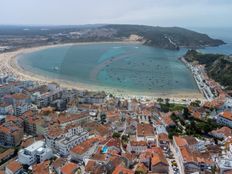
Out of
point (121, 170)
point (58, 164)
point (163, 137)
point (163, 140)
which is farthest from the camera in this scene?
point (163, 137)

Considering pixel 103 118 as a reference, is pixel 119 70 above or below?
below

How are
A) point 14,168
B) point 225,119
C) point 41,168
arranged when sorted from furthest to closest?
point 225,119, point 14,168, point 41,168

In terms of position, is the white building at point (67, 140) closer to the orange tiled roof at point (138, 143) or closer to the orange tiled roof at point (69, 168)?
the orange tiled roof at point (69, 168)

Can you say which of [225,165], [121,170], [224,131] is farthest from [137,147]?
[224,131]

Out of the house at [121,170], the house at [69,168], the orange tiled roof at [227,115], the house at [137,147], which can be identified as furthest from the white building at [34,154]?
the orange tiled roof at [227,115]

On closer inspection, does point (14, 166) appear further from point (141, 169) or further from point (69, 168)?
point (141, 169)

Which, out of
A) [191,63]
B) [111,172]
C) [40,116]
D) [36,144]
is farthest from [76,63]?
[111,172]

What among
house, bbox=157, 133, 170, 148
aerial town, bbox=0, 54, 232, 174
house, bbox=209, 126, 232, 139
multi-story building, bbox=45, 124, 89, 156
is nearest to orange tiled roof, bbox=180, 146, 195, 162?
aerial town, bbox=0, 54, 232, 174
